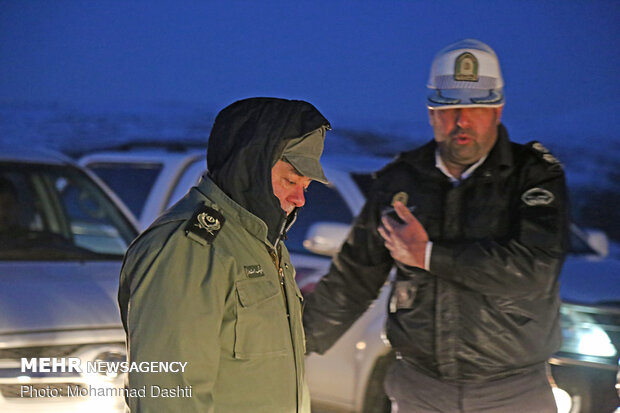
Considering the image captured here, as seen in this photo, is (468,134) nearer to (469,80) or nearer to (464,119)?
(464,119)

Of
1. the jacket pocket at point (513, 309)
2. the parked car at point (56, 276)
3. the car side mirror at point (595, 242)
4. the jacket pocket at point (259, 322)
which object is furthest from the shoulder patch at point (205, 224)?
the car side mirror at point (595, 242)

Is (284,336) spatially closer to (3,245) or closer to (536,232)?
(536,232)

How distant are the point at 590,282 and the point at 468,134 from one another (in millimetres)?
1758

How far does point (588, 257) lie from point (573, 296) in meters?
0.79

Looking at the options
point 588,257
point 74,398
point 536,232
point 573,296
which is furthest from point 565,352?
point 74,398

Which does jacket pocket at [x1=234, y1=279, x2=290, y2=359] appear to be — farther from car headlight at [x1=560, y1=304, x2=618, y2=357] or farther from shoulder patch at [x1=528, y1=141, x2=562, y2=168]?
car headlight at [x1=560, y1=304, x2=618, y2=357]

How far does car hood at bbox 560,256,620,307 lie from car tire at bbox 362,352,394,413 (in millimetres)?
1010

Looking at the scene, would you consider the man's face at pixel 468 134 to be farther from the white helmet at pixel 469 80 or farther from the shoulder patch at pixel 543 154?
the shoulder patch at pixel 543 154

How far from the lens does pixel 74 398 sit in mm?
3754

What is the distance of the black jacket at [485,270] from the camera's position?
312 cm

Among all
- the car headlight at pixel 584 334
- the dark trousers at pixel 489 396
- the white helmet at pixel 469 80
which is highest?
the white helmet at pixel 469 80

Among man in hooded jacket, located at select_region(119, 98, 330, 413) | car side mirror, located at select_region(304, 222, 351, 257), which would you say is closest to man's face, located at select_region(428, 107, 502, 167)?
man in hooded jacket, located at select_region(119, 98, 330, 413)

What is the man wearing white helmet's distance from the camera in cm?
314

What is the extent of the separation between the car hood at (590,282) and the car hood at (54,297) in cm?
233
